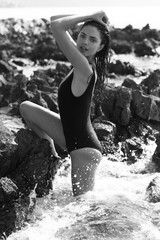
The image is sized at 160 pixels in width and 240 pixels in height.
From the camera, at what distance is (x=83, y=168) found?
16.6 ft

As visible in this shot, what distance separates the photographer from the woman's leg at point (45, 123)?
5.48 m

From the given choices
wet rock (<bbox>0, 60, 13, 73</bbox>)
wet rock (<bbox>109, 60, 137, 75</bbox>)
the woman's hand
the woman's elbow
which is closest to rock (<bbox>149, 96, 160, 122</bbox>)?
the woman's hand

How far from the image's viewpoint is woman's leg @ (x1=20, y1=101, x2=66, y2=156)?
548cm

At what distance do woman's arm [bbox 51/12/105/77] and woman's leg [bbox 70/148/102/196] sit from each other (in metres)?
0.88

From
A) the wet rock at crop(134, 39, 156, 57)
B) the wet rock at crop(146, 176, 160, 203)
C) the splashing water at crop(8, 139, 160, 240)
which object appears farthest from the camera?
the wet rock at crop(134, 39, 156, 57)

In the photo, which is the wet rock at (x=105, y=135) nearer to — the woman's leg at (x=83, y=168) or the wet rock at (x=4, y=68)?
the woman's leg at (x=83, y=168)

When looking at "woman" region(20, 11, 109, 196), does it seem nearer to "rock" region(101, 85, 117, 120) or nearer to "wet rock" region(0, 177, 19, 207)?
"wet rock" region(0, 177, 19, 207)

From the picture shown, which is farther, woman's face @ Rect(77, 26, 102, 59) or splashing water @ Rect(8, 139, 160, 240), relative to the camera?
woman's face @ Rect(77, 26, 102, 59)

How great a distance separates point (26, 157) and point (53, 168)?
345 millimetres

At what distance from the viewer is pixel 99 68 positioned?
17.8ft

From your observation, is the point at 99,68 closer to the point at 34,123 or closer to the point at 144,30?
the point at 34,123

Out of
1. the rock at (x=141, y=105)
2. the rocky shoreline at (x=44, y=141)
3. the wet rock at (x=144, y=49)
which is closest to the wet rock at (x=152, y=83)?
the rocky shoreline at (x=44, y=141)

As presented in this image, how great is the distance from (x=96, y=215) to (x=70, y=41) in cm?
188

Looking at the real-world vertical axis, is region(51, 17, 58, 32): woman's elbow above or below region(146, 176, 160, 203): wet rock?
above
